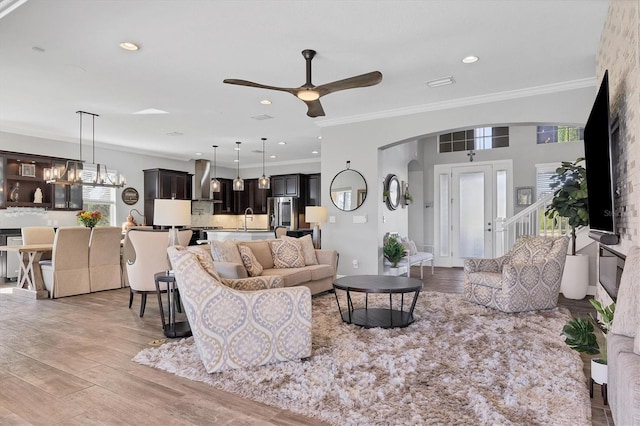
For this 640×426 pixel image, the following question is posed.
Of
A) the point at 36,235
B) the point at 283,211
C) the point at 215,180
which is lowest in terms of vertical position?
the point at 36,235

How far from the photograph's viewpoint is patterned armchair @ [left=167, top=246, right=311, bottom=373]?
2785 mm

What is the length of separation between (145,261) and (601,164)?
4.57 m

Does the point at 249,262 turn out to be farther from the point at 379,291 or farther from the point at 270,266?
the point at 379,291

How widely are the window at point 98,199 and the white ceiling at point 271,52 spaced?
2.10m

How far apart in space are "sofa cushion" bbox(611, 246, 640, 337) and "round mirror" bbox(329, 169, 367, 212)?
15.0 feet

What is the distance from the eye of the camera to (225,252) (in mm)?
4410

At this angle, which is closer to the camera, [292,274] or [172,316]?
[172,316]

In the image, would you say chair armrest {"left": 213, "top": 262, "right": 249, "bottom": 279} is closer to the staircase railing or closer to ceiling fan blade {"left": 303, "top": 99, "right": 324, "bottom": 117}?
ceiling fan blade {"left": 303, "top": 99, "right": 324, "bottom": 117}

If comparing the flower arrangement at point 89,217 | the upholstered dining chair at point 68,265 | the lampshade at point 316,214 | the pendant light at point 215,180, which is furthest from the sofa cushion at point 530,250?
the pendant light at point 215,180

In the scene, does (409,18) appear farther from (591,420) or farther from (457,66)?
(591,420)

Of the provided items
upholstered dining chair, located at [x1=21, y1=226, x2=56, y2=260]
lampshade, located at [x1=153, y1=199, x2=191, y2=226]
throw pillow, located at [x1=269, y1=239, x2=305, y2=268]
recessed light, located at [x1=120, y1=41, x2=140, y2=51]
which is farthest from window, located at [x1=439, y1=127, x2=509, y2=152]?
upholstered dining chair, located at [x1=21, y1=226, x2=56, y2=260]

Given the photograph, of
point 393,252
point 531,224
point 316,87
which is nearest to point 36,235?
point 316,87

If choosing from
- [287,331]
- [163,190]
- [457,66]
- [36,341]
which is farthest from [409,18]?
[163,190]

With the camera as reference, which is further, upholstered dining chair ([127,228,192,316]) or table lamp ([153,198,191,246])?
upholstered dining chair ([127,228,192,316])
